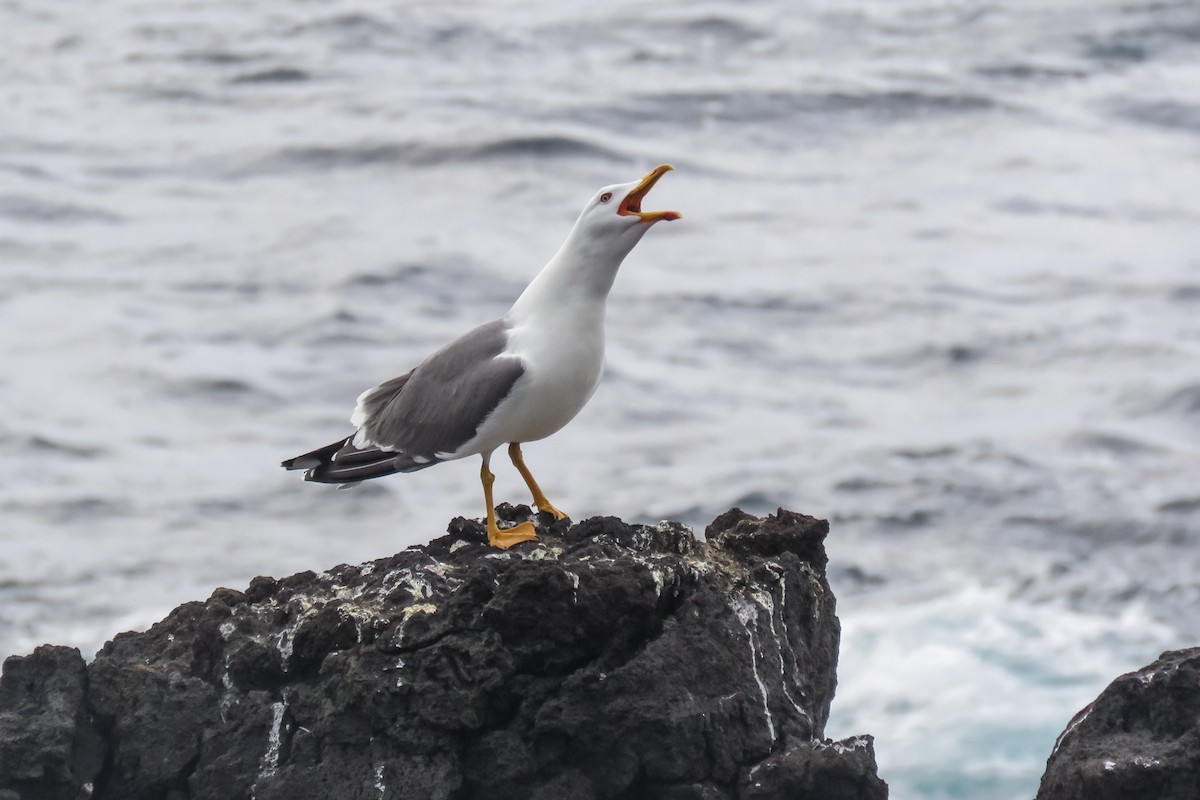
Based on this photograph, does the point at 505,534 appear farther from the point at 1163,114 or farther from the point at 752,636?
the point at 1163,114

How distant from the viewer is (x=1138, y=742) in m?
6.80

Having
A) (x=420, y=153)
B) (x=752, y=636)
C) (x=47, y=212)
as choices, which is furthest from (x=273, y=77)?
(x=752, y=636)

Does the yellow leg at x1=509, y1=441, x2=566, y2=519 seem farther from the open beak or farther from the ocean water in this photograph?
the ocean water

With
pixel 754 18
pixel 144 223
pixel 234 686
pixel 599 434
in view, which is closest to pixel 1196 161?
pixel 754 18

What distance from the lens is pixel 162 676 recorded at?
7.04 meters

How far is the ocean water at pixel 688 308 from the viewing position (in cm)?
1862

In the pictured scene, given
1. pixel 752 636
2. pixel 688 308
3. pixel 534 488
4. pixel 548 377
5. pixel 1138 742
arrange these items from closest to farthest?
1. pixel 1138 742
2. pixel 752 636
3. pixel 548 377
4. pixel 534 488
5. pixel 688 308

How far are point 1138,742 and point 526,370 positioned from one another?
9.82ft

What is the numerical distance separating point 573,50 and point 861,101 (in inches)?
270

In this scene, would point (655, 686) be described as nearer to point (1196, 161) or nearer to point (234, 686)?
point (234, 686)

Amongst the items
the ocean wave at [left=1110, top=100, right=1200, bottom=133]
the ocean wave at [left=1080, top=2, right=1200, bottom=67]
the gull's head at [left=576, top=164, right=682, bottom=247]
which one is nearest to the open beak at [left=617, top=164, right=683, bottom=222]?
the gull's head at [left=576, top=164, right=682, bottom=247]

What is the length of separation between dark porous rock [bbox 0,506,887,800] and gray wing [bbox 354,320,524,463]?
41.4 inches

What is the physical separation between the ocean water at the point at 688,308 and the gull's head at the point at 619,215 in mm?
8764

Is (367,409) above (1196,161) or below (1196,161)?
above
